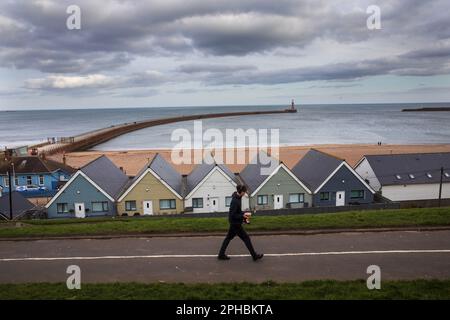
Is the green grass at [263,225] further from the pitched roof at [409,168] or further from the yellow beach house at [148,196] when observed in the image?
the pitched roof at [409,168]

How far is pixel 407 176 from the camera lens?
3562 centimetres

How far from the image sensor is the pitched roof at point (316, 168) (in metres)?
31.5

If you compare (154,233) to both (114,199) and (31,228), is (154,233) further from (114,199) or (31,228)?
(114,199)

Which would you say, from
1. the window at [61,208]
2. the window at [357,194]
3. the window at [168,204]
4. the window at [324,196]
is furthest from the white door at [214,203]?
the window at [357,194]

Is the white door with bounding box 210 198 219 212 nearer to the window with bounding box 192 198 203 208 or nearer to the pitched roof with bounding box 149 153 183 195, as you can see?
the window with bounding box 192 198 203 208

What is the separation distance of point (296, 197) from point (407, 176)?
1212 centimetres

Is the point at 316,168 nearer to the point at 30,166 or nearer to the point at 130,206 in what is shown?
the point at 130,206

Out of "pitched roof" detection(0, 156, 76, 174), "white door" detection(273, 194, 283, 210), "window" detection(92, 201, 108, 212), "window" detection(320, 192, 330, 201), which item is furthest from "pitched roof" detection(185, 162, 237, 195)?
"pitched roof" detection(0, 156, 76, 174)

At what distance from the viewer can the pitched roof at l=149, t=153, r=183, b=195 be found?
29575 millimetres

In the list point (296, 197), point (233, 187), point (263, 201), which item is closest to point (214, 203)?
point (233, 187)

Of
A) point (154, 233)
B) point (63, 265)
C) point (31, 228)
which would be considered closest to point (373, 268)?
point (154, 233)
